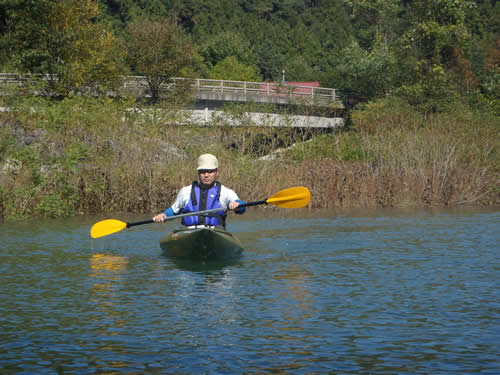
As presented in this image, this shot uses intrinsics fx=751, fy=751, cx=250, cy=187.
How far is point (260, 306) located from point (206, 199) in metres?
3.19

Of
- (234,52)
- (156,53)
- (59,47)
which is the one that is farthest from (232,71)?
(59,47)

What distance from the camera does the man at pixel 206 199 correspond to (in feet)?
35.9

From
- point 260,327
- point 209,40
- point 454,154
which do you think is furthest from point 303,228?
A: point 209,40

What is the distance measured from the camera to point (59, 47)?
1394 inches

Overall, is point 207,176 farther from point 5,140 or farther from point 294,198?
point 5,140

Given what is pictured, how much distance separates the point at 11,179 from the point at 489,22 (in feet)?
247

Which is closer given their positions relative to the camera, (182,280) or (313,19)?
(182,280)

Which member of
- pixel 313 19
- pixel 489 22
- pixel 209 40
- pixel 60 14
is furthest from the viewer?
pixel 313 19

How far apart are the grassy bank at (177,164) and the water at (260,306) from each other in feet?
14.3

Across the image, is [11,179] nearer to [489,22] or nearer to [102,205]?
[102,205]

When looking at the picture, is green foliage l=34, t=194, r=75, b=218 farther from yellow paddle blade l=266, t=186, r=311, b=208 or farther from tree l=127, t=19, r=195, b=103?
tree l=127, t=19, r=195, b=103

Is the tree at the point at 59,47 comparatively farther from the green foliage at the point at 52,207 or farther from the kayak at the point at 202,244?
the kayak at the point at 202,244

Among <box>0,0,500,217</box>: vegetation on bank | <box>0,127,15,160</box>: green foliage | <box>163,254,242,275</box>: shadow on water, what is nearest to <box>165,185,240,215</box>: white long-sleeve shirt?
<box>163,254,242,275</box>: shadow on water

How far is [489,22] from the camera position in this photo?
8412 centimetres
